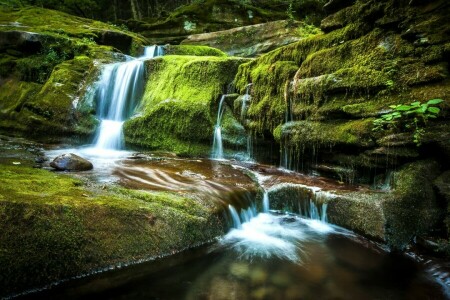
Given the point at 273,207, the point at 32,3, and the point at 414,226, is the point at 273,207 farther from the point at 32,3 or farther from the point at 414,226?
the point at 32,3

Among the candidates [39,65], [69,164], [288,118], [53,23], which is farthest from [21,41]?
[288,118]

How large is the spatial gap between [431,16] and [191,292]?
18.0 feet

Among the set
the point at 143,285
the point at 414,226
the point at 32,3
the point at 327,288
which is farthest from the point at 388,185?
the point at 32,3

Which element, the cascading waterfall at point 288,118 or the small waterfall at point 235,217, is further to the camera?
the cascading waterfall at point 288,118

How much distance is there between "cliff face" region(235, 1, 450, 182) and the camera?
465 cm

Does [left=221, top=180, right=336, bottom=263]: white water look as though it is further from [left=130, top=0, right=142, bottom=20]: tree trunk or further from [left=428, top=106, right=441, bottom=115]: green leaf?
[left=130, top=0, right=142, bottom=20]: tree trunk

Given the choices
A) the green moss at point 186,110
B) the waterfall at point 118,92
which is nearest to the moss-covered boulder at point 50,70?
the waterfall at point 118,92

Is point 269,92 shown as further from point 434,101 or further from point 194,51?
point 194,51

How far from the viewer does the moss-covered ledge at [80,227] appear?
2.78m

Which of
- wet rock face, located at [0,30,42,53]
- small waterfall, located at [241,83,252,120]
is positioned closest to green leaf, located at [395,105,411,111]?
small waterfall, located at [241,83,252,120]

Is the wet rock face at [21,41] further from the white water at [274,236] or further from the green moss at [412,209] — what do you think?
the green moss at [412,209]

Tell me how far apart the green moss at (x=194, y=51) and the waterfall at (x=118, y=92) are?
4234mm

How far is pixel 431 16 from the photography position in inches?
190

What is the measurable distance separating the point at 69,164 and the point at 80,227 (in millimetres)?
2740
